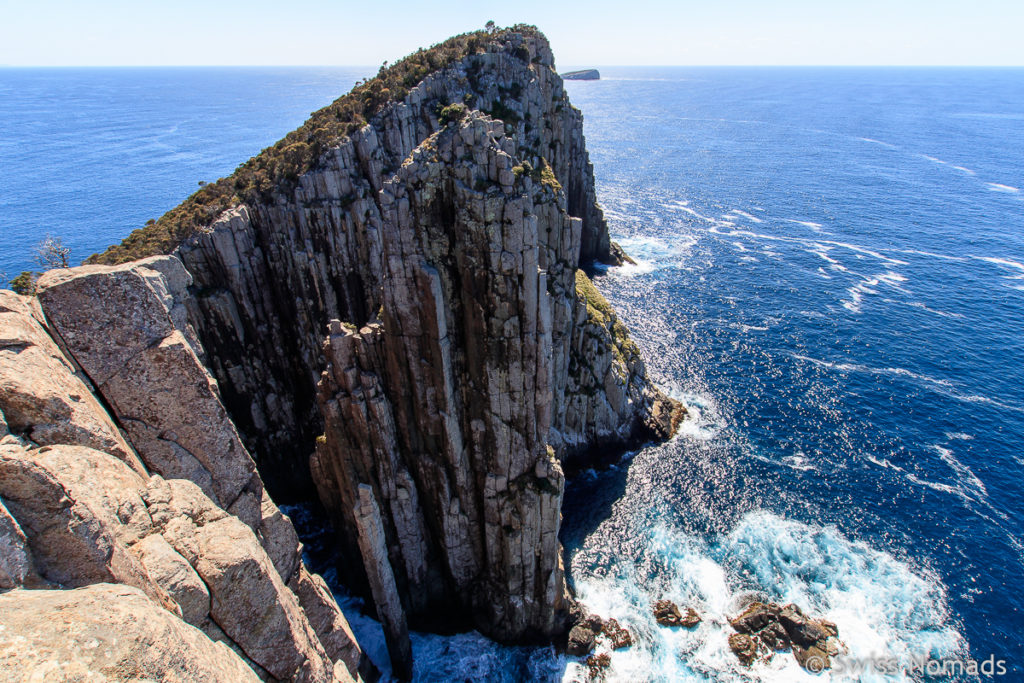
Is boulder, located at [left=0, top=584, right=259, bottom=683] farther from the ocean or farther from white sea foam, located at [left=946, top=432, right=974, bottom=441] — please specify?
white sea foam, located at [left=946, top=432, right=974, bottom=441]

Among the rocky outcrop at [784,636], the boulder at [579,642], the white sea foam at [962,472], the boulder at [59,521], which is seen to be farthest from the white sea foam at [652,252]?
the boulder at [59,521]

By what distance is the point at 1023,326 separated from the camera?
326 feet

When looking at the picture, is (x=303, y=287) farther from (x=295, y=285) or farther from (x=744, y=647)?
(x=744, y=647)

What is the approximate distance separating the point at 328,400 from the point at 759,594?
49.3 meters

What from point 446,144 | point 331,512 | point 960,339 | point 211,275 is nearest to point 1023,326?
point 960,339

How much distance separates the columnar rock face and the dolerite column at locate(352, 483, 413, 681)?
61.0ft

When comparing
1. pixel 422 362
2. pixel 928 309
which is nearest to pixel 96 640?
pixel 422 362

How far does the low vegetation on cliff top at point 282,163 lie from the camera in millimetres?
62406

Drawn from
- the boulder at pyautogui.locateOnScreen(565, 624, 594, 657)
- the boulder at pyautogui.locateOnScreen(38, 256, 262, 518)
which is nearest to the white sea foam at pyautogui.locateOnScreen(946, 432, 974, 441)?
the boulder at pyautogui.locateOnScreen(565, 624, 594, 657)

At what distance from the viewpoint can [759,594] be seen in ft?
184

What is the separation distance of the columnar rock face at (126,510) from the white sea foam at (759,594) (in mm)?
37788

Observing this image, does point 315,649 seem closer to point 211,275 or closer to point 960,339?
point 211,275

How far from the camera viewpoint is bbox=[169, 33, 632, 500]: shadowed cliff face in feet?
210

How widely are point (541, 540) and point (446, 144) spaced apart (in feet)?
116
